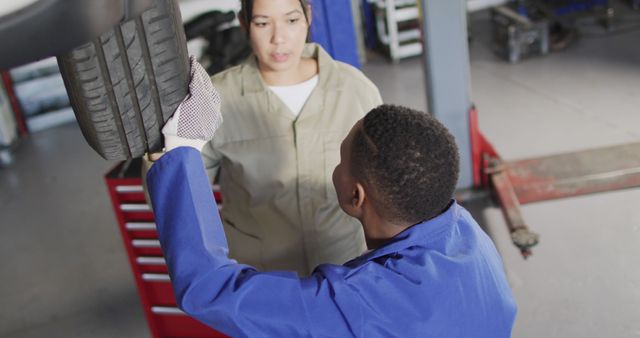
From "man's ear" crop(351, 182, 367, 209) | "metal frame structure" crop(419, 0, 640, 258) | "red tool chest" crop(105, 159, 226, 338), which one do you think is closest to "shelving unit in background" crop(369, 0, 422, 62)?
"metal frame structure" crop(419, 0, 640, 258)

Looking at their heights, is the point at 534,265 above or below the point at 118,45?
below

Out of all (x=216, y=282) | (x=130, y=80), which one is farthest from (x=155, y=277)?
(x=130, y=80)

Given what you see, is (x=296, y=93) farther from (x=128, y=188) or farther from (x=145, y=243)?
(x=145, y=243)

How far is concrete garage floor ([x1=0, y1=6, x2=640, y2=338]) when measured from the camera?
3.08 meters

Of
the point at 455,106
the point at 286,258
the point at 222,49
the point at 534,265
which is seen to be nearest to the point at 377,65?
the point at 222,49

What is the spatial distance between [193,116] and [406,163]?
0.39 meters

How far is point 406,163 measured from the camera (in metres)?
1.27

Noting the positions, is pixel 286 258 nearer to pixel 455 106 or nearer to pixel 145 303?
pixel 145 303

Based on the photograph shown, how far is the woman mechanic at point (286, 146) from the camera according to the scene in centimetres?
187

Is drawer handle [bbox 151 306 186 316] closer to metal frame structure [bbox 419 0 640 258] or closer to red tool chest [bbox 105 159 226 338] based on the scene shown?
red tool chest [bbox 105 159 226 338]

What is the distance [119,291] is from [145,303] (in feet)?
3.15

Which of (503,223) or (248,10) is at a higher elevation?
(248,10)

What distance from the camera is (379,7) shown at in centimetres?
646

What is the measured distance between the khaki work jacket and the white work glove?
56 centimetres
